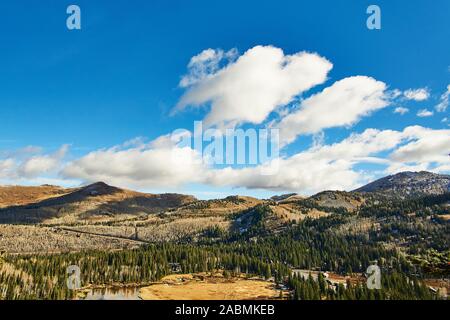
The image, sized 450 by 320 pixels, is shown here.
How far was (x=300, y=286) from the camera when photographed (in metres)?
198

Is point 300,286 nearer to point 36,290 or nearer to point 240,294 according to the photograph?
point 240,294

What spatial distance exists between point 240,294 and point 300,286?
33.2 metres

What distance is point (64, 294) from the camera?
184750 millimetres

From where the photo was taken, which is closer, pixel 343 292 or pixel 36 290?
pixel 343 292
